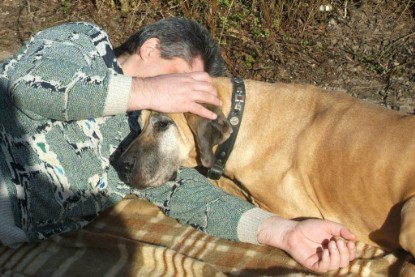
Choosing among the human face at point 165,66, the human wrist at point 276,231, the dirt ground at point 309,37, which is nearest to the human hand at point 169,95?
the human face at point 165,66

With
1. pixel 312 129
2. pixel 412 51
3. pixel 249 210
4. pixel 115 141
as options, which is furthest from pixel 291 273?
pixel 412 51

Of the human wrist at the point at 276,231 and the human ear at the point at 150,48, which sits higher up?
the human ear at the point at 150,48

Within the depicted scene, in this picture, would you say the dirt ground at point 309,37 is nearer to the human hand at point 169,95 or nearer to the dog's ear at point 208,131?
the dog's ear at point 208,131

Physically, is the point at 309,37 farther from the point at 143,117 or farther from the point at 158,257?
the point at 158,257

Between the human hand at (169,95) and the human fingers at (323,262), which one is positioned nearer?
the human fingers at (323,262)

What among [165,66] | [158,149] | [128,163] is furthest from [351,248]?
[165,66]

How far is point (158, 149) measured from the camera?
3.61 m

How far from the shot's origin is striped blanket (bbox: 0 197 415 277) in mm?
3273

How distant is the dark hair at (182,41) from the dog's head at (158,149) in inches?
18.8

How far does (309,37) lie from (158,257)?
358 centimetres

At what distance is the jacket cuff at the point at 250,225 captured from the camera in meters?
3.50

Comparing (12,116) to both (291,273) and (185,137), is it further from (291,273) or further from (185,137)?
(291,273)

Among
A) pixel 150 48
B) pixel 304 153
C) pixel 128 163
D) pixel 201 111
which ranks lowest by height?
pixel 128 163

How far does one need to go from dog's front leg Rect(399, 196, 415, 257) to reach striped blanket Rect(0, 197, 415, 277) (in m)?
0.14
